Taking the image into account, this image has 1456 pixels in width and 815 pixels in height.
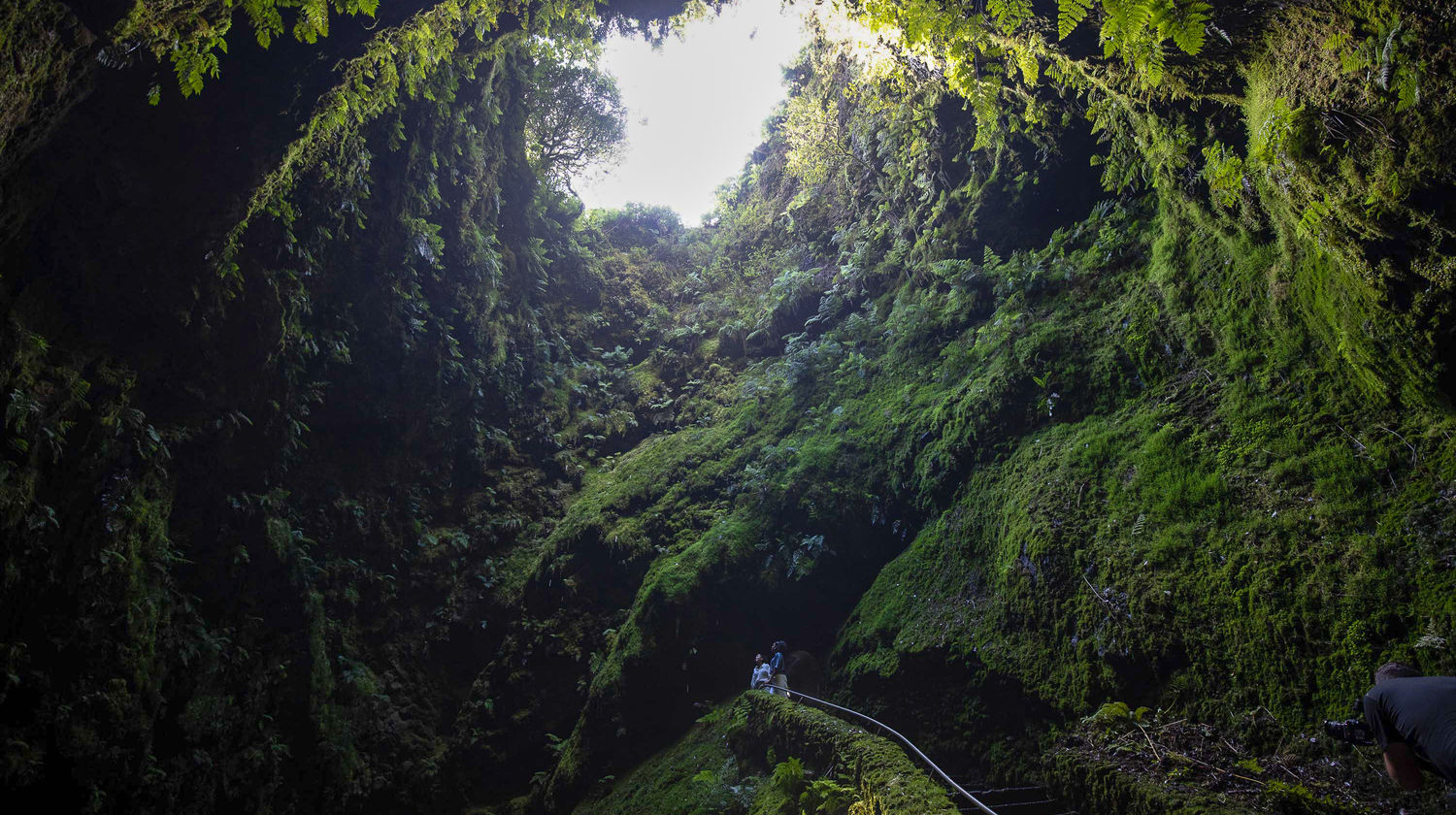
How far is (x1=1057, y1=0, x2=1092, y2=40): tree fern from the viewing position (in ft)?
9.93

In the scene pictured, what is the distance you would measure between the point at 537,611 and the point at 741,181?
51.1 feet

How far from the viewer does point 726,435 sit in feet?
34.9

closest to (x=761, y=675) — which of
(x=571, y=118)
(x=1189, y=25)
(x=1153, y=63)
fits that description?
(x=1153, y=63)

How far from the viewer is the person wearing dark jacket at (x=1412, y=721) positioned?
101 inches

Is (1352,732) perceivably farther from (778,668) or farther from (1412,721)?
(778,668)

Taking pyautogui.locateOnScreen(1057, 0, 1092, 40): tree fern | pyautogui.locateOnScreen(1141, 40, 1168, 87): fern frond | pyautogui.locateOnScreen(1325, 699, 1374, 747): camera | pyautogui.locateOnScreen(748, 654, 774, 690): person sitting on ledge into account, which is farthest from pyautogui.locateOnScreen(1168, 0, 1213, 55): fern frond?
pyautogui.locateOnScreen(748, 654, 774, 690): person sitting on ledge

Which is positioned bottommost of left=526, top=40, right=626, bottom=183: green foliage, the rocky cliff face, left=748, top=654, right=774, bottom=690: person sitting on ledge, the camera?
the camera

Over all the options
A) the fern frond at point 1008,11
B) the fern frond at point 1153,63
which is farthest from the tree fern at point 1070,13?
the fern frond at point 1153,63

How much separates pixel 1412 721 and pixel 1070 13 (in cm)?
360

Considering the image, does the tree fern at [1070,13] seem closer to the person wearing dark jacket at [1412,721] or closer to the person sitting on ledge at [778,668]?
the person wearing dark jacket at [1412,721]

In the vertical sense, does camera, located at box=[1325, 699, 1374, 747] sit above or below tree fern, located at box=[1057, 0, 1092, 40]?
below

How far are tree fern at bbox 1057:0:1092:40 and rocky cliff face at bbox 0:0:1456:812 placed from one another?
2.1 inches

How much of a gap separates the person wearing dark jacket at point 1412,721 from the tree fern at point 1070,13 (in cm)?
342

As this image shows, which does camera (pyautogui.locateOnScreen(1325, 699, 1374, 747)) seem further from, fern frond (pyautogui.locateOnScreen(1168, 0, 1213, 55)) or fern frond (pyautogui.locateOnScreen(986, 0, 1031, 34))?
fern frond (pyautogui.locateOnScreen(986, 0, 1031, 34))
